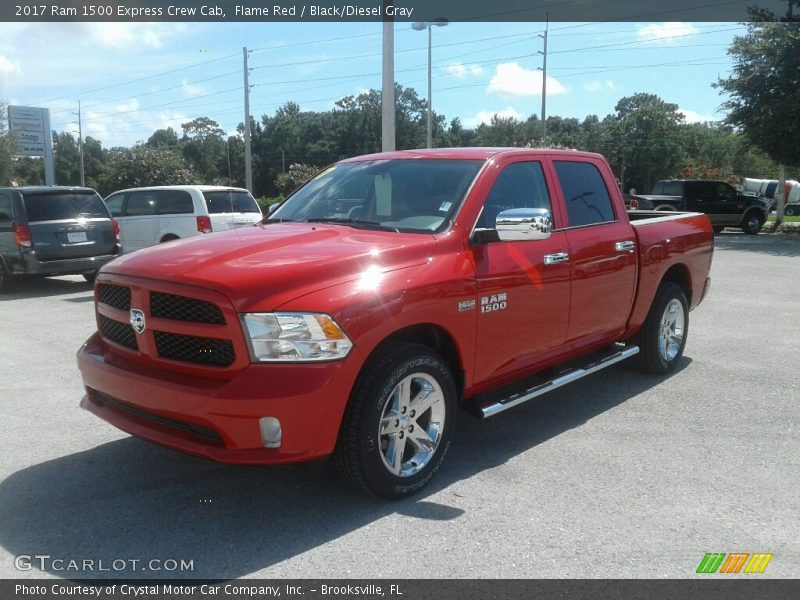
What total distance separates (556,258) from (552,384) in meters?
0.85

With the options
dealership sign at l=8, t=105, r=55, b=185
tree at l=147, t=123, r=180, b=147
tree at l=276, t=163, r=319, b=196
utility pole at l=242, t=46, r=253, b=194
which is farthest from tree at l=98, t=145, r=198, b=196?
tree at l=147, t=123, r=180, b=147

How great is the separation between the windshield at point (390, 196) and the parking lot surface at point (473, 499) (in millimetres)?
1534

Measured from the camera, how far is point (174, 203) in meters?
13.7

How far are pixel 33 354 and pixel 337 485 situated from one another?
473 cm

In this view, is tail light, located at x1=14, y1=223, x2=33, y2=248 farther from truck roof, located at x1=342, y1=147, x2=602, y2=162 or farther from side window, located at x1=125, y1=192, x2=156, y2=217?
truck roof, located at x1=342, y1=147, x2=602, y2=162

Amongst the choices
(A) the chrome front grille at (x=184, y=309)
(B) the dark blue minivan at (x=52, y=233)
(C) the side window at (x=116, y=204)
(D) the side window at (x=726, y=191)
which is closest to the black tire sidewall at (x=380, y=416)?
(A) the chrome front grille at (x=184, y=309)

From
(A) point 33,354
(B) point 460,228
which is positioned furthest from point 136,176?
(B) point 460,228

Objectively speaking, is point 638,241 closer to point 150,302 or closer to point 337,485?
point 337,485

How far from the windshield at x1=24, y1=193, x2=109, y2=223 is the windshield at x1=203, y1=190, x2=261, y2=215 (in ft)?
6.15

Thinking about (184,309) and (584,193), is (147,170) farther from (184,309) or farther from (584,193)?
(184,309)

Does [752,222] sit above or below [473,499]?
above

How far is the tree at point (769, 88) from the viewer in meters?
24.7

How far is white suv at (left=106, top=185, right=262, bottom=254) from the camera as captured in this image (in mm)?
13328

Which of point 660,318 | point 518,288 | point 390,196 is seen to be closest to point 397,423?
point 518,288
